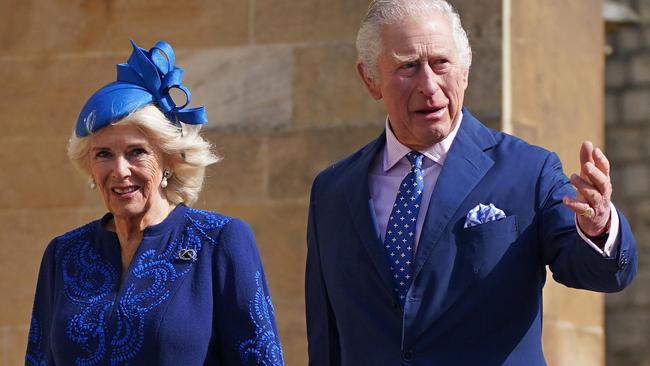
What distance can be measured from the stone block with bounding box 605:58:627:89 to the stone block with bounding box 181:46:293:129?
865cm

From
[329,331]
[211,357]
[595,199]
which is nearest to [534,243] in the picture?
[595,199]

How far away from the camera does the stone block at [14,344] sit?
6.83 meters

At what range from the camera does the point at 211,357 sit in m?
4.48

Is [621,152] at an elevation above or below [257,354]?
above

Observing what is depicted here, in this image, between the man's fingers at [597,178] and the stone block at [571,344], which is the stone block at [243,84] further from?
the man's fingers at [597,178]

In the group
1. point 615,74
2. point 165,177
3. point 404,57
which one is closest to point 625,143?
point 615,74

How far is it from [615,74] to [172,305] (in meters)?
10.9

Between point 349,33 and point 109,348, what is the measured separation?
2.45 m

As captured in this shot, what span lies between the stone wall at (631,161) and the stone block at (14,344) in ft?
27.7

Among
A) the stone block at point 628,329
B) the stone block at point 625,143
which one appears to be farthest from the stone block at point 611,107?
the stone block at point 628,329

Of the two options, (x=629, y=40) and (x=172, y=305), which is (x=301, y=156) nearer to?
(x=172, y=305)

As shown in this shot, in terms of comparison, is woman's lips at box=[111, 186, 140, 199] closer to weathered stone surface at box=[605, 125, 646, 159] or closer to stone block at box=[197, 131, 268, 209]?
stone block at box=[197, 131, 268, 209]

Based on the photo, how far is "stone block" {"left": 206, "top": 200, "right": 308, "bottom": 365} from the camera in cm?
650

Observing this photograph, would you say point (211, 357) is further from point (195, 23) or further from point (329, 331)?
point (195, 23)
